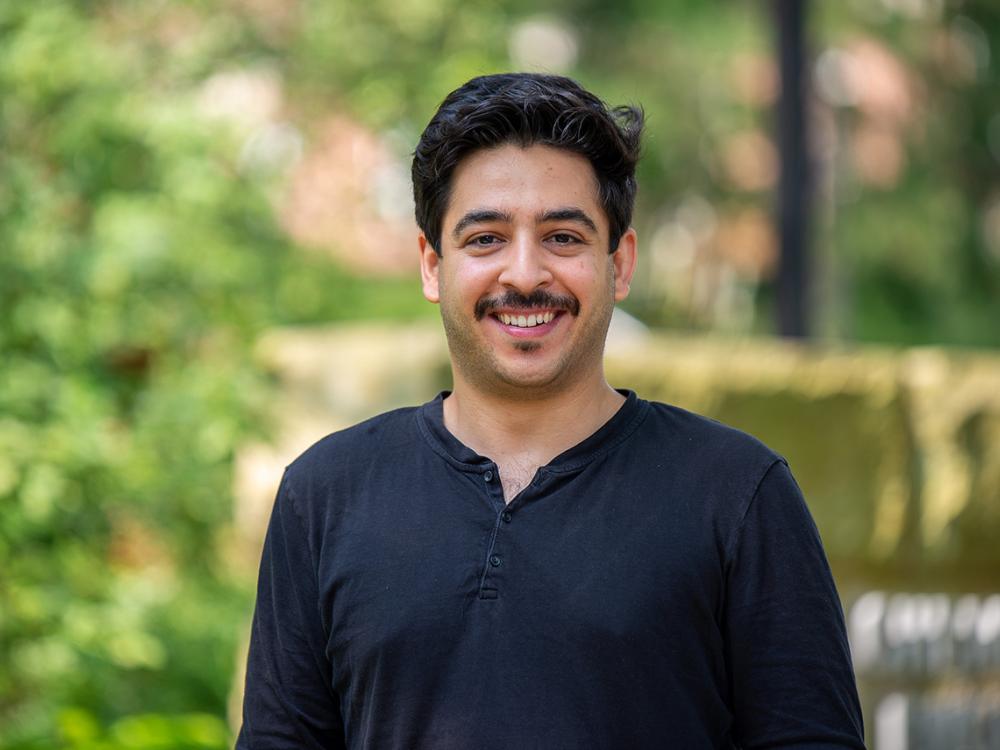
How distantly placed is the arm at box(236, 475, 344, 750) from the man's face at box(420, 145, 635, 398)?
1.25ft

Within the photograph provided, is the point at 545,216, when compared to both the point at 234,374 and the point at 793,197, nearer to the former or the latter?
the point at 234,374

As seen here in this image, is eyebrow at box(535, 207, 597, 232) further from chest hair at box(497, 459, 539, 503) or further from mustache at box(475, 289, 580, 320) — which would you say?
chest hair at box(497, 459, 539, 503)

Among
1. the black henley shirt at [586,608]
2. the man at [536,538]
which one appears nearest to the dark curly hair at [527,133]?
the man at [536,538]

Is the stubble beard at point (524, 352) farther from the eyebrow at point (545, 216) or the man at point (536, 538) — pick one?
the eyebrow at point (545, 216)

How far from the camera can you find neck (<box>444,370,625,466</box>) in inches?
83.7

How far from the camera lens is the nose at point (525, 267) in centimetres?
206

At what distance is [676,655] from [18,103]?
371cm

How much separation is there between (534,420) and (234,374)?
2.89 meters

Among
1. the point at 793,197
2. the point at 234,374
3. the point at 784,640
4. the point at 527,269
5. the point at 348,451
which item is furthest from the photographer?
the point at 793,197

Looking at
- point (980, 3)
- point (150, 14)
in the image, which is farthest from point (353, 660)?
point (980, 3)

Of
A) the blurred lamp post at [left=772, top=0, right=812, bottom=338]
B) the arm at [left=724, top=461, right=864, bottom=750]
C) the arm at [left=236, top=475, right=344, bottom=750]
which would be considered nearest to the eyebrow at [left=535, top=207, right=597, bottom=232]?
the arm at [left=724, top=461, right=864, bottom=750]

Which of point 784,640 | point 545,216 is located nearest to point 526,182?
point 545,216

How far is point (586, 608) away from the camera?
1944 millimetres

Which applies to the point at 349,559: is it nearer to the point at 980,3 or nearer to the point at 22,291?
the point at 22,291
